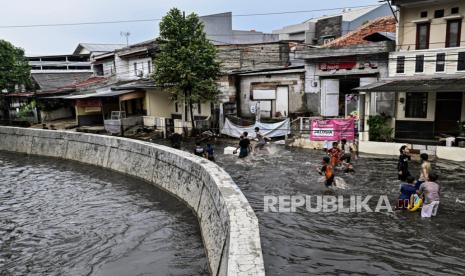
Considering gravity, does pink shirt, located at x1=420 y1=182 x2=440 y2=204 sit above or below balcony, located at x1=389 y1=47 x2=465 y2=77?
below

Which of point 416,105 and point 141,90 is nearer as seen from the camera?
point 416,105

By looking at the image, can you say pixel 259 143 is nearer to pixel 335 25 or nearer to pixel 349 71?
pixel 349 71

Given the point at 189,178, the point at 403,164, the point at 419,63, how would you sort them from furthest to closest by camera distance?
the point at 419,63
the point at 189,178
the point at 403,164

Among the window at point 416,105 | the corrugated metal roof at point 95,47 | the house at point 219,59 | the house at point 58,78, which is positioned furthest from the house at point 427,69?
the corrugated metal roof at point 95,47

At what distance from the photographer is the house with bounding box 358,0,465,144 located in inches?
806

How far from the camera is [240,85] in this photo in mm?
29969

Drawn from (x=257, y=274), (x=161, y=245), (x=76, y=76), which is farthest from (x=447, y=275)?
(x=76, y=76)

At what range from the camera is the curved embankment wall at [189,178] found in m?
7.68

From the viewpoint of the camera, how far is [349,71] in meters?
24.4

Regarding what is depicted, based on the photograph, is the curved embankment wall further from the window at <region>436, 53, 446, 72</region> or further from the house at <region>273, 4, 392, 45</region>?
the house at <region>273, 4, 392, 45</region>

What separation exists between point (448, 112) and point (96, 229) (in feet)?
62.7

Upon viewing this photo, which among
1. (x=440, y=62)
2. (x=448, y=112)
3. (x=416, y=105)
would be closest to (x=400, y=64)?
(x=440, y=62)

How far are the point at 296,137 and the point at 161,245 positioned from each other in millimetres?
12953

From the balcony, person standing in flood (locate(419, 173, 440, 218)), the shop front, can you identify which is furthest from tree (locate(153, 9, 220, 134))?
person standing in flood (locate(419, 173, 440, 218))
